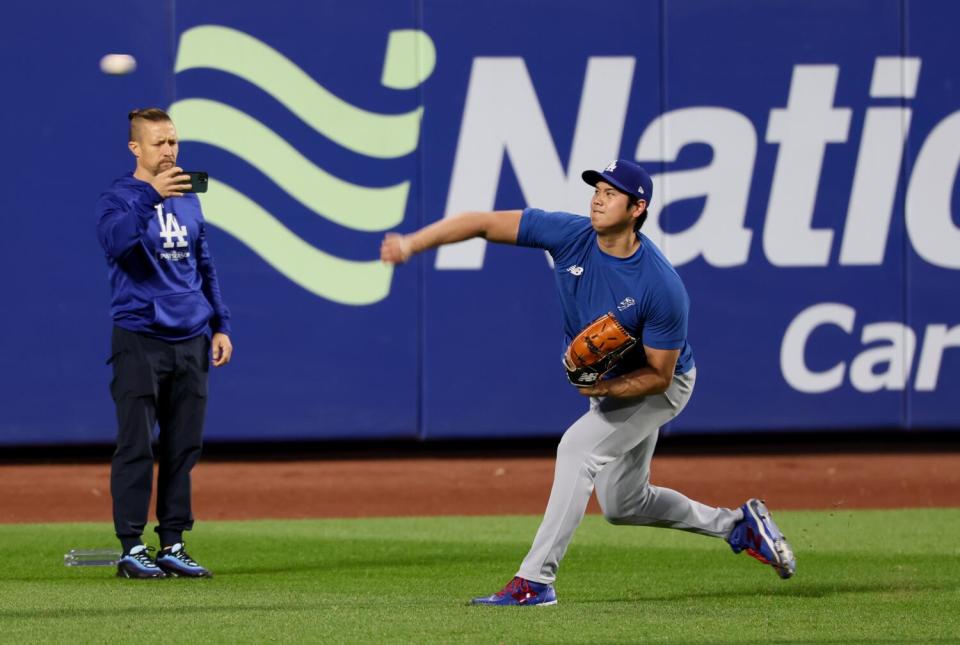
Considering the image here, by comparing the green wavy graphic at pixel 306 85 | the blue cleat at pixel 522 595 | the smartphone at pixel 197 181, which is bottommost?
the blue cleat at pixel 522 595

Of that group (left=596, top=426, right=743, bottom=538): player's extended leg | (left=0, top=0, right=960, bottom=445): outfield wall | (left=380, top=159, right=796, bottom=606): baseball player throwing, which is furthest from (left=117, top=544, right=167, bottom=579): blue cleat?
(left=0, top=0, right=960, bottom=445): outfield wall

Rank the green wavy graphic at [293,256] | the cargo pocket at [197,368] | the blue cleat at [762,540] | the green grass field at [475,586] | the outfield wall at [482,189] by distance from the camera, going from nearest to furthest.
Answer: the green grass field at [475,586], the blue cleat at [762,540], the cargo pocket at [197,368], the outfield wall at [482,189], the green wavy graphic at [293,256]

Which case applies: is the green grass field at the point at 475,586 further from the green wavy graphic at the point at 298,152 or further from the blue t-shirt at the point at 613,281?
the green wavy graphic at the point at 298,152

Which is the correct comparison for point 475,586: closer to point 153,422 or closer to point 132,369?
point 153,422

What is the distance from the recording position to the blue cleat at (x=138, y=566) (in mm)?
6887

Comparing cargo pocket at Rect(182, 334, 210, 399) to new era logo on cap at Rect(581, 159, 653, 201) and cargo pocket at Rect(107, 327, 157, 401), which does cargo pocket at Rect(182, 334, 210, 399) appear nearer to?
cargo pocket at Rect(107, 327, 157, 401)

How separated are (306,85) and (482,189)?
1481 millimetres

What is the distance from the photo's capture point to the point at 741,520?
6.68 m

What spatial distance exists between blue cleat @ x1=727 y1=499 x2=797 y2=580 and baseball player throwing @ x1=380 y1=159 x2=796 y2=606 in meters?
0.65

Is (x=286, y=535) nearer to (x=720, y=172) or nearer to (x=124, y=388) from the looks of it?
(x=124, y=388)

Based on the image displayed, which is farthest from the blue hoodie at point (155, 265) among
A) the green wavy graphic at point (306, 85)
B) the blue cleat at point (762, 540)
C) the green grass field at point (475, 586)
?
the green wavy graphic at point (306, 85)

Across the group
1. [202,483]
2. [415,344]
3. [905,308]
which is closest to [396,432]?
[415,344]

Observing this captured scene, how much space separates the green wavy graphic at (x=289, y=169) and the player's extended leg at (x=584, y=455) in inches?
232

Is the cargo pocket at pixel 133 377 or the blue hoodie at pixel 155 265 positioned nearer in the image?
the blue hoodie at pixel 155 265
